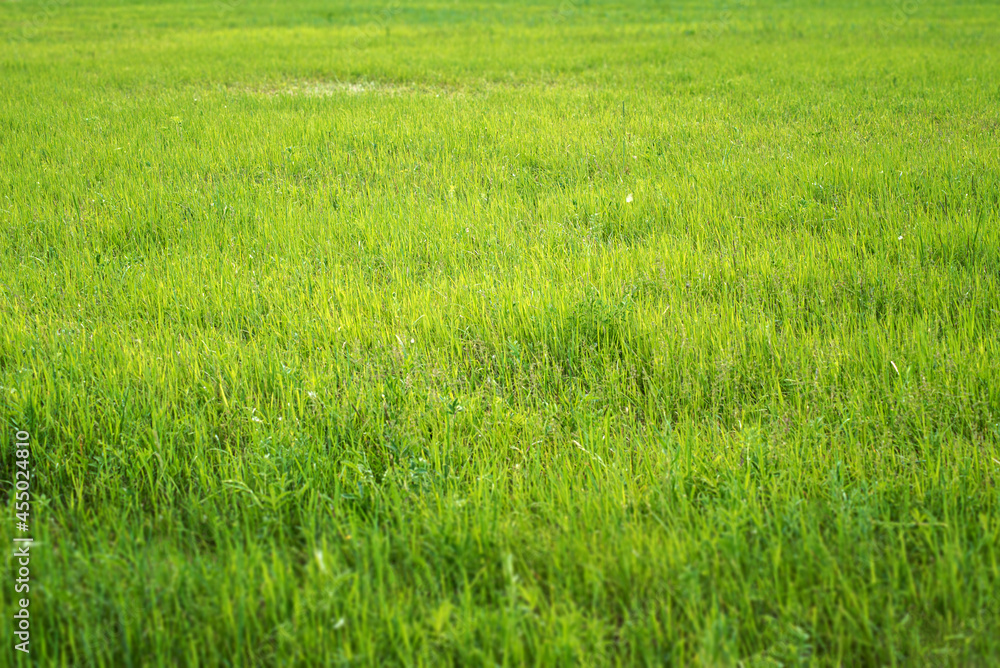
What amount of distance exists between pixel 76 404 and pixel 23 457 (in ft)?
0.89

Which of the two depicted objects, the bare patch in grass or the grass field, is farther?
the bare patch in grass

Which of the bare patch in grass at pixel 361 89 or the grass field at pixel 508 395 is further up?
the bare patch in grass at pixel 361 89

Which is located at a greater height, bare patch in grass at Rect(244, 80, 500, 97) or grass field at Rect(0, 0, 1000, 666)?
bare patch in grass at Rect(244, 80, 500, 97)

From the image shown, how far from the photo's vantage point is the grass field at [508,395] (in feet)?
5.76

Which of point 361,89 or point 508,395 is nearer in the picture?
point 508,395

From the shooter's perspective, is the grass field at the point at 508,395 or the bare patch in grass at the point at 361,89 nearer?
the grass field at the point at 508,395

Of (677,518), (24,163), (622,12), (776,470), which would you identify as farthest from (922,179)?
(622,12)

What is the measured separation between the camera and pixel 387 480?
7.38 feet

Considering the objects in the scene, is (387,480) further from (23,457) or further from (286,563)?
(23,457)

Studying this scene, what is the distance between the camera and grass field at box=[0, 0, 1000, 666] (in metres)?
1.76

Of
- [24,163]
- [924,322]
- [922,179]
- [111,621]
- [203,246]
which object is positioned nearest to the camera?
[111,621]

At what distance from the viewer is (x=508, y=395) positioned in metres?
2.74

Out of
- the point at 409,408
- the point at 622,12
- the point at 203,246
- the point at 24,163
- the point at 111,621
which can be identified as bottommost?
the point at 111,621

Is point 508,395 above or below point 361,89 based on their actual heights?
below
